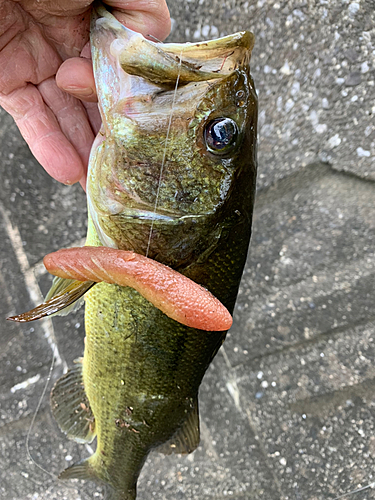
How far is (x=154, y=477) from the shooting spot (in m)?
1.87

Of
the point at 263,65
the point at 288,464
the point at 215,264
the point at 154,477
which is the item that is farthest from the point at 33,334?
the point at 263,65

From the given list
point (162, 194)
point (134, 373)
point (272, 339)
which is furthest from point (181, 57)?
point (272, 339)

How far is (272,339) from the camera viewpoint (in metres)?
1.83

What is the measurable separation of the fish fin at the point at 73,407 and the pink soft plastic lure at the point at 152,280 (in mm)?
677

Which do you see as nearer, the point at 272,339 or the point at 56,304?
the point at 56,304

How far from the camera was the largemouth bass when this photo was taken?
888mm

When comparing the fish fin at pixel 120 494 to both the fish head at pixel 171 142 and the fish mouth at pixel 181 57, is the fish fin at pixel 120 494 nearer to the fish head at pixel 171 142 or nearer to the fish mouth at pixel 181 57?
the fish head at pixel 171 142

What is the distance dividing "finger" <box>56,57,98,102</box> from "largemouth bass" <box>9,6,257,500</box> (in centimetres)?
14

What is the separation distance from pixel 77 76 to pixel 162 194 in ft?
1.75

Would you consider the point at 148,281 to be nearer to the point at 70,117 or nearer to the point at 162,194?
the point at 162,194

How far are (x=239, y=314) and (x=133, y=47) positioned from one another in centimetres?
138

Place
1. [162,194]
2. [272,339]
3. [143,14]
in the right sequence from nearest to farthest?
[162,194] < [143,14] < [272,339]

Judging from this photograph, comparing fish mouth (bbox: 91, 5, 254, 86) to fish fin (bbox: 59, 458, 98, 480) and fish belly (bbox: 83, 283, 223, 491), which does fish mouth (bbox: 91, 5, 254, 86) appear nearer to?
fish belly (bbox: 83, 283, 223, 491)

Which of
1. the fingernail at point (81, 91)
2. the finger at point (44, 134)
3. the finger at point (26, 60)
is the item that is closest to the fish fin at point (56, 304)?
the finger at point (44, 134)
